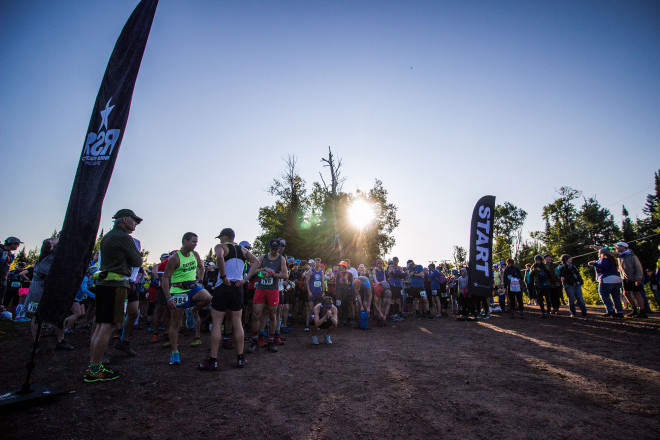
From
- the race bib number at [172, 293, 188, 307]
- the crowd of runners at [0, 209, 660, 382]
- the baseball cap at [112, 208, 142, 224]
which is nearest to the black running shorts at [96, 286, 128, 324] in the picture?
the crowd of runners at [0, 209, 660, 382]

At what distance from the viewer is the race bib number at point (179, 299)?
465 centimetres

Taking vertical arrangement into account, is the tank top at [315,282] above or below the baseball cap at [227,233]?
below

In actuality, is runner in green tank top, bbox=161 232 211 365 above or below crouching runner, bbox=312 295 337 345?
above

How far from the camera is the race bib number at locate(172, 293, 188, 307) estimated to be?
465 cm

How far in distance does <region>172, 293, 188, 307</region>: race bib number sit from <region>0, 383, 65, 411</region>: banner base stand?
5.37ft

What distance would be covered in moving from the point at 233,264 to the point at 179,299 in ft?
3.52

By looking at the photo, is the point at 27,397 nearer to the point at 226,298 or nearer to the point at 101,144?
the point at 226,298

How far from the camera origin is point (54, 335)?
279 inches

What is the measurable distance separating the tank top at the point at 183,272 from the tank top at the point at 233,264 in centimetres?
55

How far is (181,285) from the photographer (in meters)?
4.78

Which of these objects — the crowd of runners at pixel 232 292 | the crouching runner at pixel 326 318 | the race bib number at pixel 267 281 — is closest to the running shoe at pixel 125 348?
the crowd of runners at pixel 232 292

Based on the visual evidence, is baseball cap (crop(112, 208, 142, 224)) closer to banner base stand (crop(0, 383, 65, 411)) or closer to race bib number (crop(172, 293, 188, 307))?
race bib number (crop(172, 293, 188, 307))

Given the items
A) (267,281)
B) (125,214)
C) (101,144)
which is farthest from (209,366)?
(101,144)

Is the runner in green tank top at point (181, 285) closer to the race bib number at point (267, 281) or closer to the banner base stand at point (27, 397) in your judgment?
the race bib number at point (267, 281)
